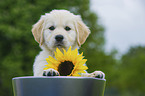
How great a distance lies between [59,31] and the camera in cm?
365

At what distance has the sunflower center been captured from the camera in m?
2.40

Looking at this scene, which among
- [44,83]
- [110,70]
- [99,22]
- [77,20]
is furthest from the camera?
[99,22]

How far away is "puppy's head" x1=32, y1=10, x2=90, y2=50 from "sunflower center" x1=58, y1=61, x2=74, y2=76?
117cm

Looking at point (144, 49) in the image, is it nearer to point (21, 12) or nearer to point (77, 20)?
point (21, 12)

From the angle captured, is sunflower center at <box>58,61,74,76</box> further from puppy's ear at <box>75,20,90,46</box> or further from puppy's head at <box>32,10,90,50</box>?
puppy's ear at <box>75,20,90,46</box>

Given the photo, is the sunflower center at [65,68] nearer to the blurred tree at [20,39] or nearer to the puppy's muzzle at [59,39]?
the puppy's muzzle at [59,39]

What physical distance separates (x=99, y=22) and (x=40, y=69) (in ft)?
74.4

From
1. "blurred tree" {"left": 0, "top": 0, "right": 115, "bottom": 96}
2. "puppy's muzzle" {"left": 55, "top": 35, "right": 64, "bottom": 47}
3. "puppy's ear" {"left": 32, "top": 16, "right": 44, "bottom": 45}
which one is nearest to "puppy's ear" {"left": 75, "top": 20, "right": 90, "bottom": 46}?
"puppy's muzzle" {"left": 55, "top": 35, "right": 64, "bottom": 47}

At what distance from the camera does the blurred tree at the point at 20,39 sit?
63.1 ft

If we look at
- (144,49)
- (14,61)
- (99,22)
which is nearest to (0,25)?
(14,61)

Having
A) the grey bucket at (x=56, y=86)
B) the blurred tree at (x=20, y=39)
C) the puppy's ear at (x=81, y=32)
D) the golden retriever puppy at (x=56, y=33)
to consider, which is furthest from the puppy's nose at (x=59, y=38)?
the blurred tree at (x=20, y=39)

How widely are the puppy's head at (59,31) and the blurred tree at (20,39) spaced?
15050mm

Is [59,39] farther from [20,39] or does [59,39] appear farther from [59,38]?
[20,39]

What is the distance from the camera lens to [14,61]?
1944cm
